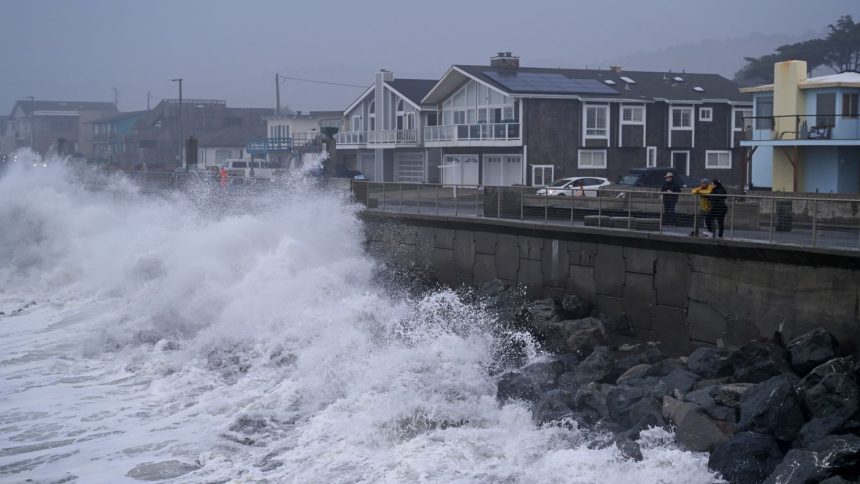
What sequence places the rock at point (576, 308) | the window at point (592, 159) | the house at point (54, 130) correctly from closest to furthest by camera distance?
the rock at point (576, 308) → the window at point (592, 159) → the house at point (54, 130)

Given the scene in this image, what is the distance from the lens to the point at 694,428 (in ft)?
35.5

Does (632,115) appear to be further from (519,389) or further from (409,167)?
(519,389)

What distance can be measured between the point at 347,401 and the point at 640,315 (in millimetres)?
5299

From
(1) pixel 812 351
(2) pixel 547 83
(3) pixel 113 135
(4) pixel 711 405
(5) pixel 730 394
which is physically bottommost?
(4) pixel 711 405

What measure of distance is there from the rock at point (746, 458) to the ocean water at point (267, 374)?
20cm

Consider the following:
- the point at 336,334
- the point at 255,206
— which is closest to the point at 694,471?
the point at 336,334

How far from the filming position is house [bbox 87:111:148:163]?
90188 millimetres

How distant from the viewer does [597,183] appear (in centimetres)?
3119

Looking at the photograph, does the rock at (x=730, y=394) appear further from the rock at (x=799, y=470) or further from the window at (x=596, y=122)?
the window at (x=596, y=122)

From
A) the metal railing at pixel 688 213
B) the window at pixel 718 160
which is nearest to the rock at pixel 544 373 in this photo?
the metal railing at pixel 688 213

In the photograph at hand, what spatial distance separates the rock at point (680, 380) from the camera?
12.1 metres

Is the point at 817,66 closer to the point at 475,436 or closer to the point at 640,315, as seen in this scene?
the point at 640,315

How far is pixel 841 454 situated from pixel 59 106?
134053 mm

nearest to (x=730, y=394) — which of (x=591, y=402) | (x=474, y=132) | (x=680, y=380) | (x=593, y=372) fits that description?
(x=680, y=380)
